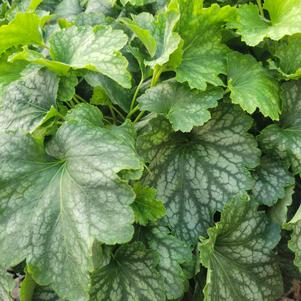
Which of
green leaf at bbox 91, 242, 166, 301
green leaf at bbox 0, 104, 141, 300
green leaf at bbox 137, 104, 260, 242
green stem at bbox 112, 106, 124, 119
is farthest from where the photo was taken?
green stem at bbox 112, 106, 124, 119

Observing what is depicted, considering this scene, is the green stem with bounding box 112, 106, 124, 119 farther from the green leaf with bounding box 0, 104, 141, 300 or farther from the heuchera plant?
the green leaf with bounding box 0, 104, 141, 300

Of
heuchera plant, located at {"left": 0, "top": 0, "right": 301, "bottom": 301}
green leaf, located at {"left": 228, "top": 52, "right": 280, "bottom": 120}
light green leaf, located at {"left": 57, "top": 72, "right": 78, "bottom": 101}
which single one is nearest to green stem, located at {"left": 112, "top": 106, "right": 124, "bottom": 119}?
heuchera plant, located at {"left": 0, "top": 0, "right": 301, "bottom": 301}

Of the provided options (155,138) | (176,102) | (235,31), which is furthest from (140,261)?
(235,31)

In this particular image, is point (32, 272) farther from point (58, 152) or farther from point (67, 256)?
point (58, 152)

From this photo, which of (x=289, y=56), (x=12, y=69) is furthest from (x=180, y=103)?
(x=12, y=69)

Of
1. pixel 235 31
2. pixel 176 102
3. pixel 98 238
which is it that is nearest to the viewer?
pixel 98 238

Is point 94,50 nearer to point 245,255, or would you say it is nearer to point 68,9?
point 68,9

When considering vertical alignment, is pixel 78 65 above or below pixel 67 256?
above
